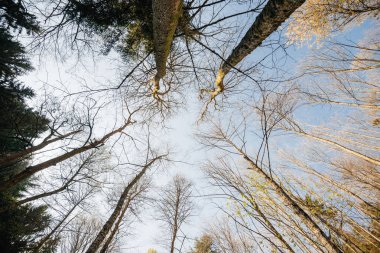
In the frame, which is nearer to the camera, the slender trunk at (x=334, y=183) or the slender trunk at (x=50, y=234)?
the slender trunk at (x=334, y=183)

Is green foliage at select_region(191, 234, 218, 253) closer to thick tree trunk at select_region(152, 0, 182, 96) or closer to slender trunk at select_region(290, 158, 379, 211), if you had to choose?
slender trunk at select_region(290, 158, 379, 211)

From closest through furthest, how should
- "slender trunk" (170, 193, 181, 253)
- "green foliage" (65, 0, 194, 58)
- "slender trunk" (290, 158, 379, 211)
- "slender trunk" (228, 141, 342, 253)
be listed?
1. "slender trunk" (228, 141, 342, 253)
2. "green foliage" (65, 0, 194, 58)
3. "slender trunk" (290, 158, 379, 211)
4. "slender trunk" (170, 193, 181, 253)

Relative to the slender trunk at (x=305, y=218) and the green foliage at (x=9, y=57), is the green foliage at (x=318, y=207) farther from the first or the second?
the green foliage at (x=9, y=57)

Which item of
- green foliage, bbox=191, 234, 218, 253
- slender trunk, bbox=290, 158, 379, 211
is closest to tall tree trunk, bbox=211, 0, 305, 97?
slender trunk, bbox=290, 158, 379, 211

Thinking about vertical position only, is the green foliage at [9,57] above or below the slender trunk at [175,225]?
above

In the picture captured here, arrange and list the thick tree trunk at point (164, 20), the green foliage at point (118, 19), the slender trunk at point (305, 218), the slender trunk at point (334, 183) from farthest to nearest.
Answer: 1. the slender trunk at point (334, 183)
2. the green foliage at point (118, 19)
3. the slender trunk at point (305, 218)
4. the thick tree trunk at point (164, 20)

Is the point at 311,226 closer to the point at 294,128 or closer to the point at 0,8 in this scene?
the point at 294,128

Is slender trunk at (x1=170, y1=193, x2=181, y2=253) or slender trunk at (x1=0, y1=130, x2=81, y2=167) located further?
slender trunk at (x1=170, y1=193, x2=181, y2=253)

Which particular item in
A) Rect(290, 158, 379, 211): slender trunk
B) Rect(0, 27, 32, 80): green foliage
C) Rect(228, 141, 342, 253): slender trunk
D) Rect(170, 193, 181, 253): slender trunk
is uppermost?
Rect(0, 27, 32, 80): green foliage

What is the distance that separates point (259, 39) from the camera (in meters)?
2.71

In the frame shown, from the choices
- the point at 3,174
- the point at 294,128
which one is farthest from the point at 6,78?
the point at 294,128

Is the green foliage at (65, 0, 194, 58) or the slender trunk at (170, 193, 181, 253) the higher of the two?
the slender trunk at (170, 193, 181, 253)

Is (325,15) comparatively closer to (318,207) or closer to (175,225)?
(318,207)

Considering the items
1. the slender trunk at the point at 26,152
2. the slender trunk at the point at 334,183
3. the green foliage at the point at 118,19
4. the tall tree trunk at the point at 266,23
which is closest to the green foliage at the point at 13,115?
the slender trunk at the point at 26,152
